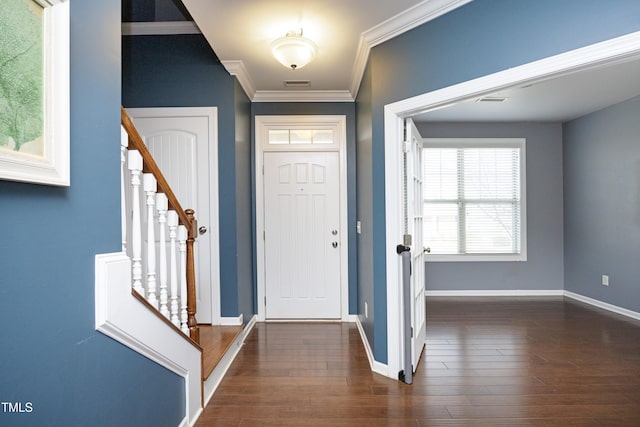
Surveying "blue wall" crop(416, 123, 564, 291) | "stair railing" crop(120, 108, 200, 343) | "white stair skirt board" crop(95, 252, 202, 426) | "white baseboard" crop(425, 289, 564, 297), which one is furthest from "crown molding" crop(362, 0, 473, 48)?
"white baseboard" crop(425, 289, 564, 297)

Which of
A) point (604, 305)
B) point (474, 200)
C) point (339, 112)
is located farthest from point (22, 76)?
point (604, 305)

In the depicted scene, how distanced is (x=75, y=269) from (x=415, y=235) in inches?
91.9

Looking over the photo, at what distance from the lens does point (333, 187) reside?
13.0ft

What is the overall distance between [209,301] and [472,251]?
3871mm

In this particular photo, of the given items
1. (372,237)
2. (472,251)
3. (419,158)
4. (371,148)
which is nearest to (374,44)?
(371,148)

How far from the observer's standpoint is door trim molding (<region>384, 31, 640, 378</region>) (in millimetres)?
1607

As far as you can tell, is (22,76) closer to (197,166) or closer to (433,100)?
(433,100)

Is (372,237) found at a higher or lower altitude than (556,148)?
lower

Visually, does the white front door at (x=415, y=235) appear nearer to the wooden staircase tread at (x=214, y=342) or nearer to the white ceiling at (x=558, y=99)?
the white ceiling at (x=558, y=99)

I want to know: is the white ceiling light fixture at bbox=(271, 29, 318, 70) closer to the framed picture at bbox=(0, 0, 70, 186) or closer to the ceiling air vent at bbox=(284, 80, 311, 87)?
the ceiling air vent at bbox=(284, 80, 311, 87)

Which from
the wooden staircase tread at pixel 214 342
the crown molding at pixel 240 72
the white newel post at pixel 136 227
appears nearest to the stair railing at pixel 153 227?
the white newel post at pixel 136 227

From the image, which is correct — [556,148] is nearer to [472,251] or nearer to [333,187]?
[472,251]

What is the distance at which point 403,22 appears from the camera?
2.42 meters

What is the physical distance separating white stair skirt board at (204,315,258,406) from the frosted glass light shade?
2250mm
